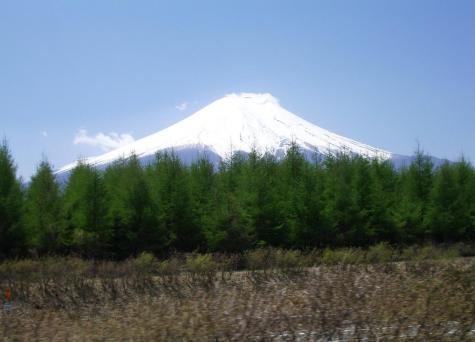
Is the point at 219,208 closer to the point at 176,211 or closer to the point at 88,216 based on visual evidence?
the point at 176,211

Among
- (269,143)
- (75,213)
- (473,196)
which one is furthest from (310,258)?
(269,143)

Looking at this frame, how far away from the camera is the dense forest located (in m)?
29.3

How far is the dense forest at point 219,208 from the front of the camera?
96.1ft

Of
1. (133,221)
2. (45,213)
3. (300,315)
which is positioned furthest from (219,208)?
(300,315)

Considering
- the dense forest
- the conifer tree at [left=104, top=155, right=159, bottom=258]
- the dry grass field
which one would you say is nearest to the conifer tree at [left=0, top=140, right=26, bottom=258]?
the dense forest

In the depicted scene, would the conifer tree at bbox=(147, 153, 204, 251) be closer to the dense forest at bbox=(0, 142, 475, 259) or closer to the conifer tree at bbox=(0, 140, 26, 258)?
the dense forest at bbox=(0, 142, 475, 259)

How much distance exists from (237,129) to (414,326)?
107 meters

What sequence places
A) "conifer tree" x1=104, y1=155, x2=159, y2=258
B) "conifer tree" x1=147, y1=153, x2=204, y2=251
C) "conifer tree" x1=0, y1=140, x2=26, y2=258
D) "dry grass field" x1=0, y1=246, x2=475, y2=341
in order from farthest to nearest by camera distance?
"conifer tree" x1=147, y1=153, x2=204, y2=251, "conifer tree" x1=104, y1=155, x2=159, y2=258, "conifer tree" x1=0, y1=140, x2=26, y2=258, "dry grass field" x1=0, y1=246, x2=475, y2=341

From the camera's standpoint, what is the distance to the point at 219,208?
102ft

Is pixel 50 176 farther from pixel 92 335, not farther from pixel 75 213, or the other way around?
pixel 92 335

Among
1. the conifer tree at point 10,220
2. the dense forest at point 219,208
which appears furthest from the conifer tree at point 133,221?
the conifer tree at point 10,220

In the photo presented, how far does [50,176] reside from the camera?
3088cm

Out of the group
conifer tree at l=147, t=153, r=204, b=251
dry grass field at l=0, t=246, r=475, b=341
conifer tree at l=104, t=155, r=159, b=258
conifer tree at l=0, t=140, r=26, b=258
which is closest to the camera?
dry grass field at l=0, t=246, r=475, b=341

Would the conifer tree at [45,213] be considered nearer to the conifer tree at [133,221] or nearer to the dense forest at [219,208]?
the dense forest at [219,208]
